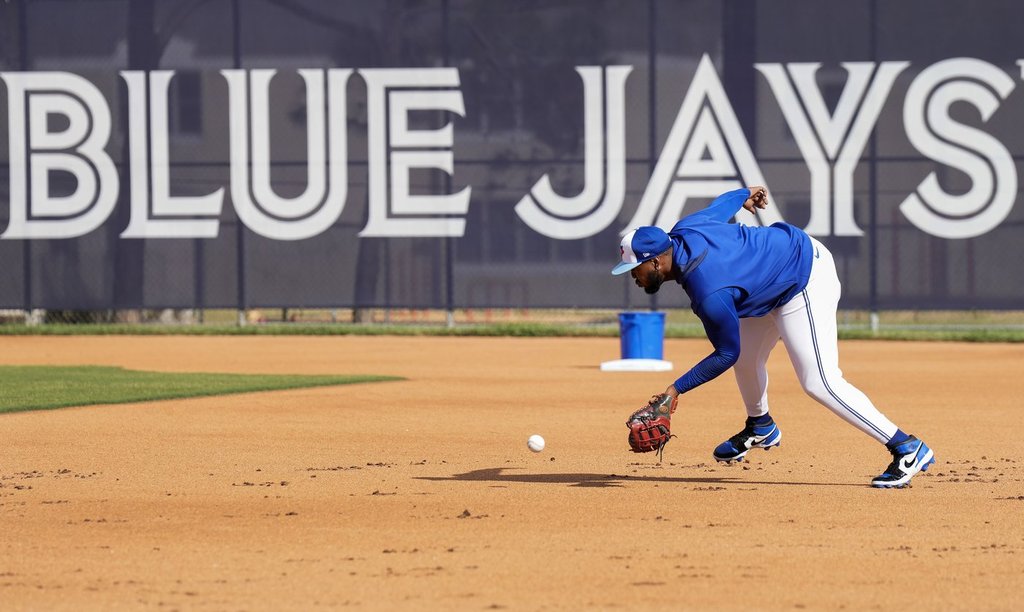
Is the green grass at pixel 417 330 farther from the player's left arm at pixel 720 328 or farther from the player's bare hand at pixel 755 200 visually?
the player's left arm at pixel 720 328

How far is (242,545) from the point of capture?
22.3ft

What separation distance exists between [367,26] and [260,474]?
1656cm

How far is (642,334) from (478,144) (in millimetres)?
7987

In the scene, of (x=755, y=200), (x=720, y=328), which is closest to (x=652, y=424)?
(x=720, y=328)

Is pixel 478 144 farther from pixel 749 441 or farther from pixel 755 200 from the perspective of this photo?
pixel 749 441

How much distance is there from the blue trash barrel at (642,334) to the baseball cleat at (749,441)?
304 inches

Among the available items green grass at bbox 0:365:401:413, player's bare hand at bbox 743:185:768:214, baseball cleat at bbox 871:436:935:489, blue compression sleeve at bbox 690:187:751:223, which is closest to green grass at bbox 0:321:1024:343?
green grass at bbox 0:365:401:413

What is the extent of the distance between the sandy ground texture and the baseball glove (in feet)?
0.98

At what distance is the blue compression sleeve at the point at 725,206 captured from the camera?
27.6 feet

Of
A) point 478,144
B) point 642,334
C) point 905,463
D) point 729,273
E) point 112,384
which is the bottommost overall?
point 112,384

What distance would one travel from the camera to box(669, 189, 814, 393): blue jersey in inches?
307

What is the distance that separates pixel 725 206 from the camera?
870 cm

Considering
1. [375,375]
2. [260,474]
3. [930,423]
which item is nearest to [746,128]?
[375,375]

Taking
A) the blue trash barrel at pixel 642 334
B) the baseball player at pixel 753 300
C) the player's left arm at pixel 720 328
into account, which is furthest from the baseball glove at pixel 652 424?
the blue trash barrel at pixel 642 334
